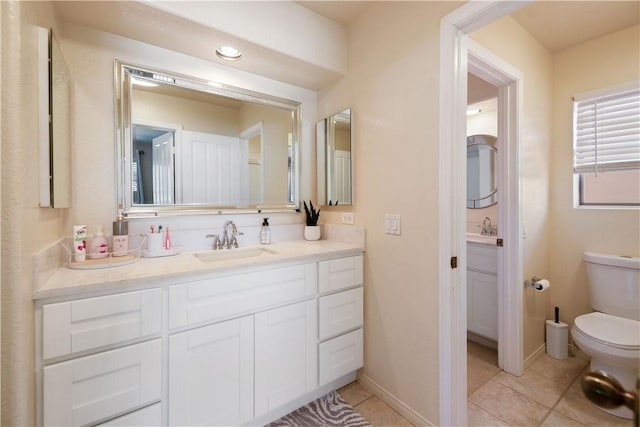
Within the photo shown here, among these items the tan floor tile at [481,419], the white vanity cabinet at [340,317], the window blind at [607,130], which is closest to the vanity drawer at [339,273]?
the white vanity cabinet at [340,317]

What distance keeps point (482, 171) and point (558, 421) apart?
1.84 m

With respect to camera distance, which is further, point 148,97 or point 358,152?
point 358,152

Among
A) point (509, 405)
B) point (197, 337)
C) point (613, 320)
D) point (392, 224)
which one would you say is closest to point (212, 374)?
point (197, 337)

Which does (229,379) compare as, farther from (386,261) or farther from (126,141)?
(126,141)

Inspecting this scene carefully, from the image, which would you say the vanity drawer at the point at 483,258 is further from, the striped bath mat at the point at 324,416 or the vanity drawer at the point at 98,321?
the vanity drawer at the point at 98,321

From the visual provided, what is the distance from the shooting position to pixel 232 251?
1684 millimetres

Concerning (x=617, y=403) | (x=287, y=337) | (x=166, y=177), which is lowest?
(x=287, y=337)

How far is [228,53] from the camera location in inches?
62.8

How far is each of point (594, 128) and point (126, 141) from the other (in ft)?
10.6

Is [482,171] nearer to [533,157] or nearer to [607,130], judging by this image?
[533,157]

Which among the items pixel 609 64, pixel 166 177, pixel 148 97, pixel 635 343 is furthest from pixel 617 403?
pixel 609 64

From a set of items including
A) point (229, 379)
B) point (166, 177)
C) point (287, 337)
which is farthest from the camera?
point (166, 177)

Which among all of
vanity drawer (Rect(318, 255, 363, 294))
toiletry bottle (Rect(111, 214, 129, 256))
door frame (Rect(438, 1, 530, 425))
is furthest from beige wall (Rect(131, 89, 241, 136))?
door frame (Rect(438, 1, 530, 425))

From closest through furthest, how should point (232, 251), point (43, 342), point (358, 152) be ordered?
1. point (43, 342)
2. point (232, 251)
3. point (358, 152)
